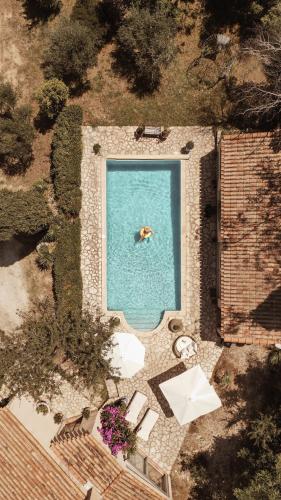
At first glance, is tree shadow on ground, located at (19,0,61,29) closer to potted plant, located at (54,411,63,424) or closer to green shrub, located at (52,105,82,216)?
green shrub, located at (52,105,82,216)

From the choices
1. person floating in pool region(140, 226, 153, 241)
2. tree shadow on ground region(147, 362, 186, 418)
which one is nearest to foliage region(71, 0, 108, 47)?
person floating in pool region(140, 226, 153, 241)

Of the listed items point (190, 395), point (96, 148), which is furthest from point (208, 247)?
point (96, 148)

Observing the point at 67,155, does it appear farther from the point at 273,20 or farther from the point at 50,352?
the point at 273,20

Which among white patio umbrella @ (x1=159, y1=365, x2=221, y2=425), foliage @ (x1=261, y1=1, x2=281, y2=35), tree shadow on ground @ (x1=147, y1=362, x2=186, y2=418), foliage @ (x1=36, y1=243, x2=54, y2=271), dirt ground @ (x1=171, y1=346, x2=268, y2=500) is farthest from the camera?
tree shadow on ground @ (x1=147, y1=362, x2=186, y2=418)

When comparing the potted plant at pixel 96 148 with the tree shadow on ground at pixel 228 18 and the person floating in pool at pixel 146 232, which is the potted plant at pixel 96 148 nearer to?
the person floating in pool at pixel 146 232

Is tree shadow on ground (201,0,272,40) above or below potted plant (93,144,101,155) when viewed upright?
above

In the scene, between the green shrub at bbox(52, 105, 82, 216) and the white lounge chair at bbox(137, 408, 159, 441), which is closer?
the green shrub at bbox(52, 105, 82, 216)
